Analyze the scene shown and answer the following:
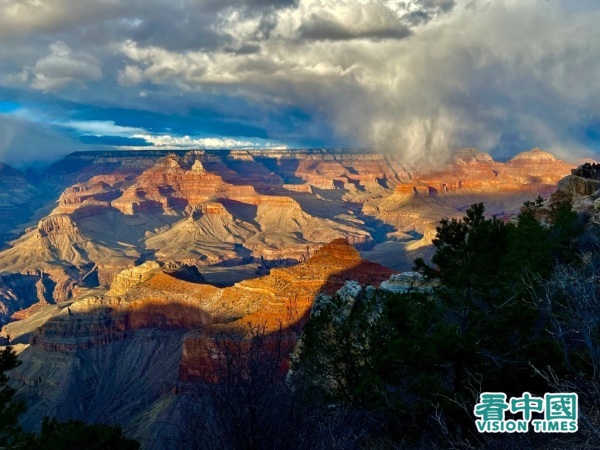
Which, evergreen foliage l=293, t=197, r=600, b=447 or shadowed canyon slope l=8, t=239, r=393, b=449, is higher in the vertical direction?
evergreen foliage l=293, t=197, r=600, b=447

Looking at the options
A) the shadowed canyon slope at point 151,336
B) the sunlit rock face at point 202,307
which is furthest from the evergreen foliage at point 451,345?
the shadowed canyon slope at point 151,336

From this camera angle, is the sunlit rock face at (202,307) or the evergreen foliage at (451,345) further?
the sunlit rock face at (202,307)

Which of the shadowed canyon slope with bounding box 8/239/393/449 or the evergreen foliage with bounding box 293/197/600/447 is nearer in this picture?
the evergreen foliage with bounding box 293/197/600/447

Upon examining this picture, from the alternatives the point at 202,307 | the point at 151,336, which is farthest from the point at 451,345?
the point at 151,336

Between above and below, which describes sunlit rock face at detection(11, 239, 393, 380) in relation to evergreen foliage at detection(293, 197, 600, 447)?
below

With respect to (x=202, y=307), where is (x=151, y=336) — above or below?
below

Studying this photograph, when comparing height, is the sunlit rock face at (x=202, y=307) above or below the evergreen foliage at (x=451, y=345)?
below

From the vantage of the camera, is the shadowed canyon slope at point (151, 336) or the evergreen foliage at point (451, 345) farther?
the shadowed canyon slope at point (151, 336)

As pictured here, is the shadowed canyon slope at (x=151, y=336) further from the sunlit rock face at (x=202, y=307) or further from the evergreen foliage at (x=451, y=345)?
the evergreen foliage at (x=451, y=345)

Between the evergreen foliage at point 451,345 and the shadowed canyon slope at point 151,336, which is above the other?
the evergreen foliage at point 451,345

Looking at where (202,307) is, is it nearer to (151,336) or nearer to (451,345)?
(151,336)

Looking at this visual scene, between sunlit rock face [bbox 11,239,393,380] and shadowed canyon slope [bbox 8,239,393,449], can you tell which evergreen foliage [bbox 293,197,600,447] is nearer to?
sunlit rock face [bbox 11,239,393,380]

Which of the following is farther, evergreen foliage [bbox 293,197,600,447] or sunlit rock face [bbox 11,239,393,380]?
sunlit rock face [bbox 11,239,393,380]

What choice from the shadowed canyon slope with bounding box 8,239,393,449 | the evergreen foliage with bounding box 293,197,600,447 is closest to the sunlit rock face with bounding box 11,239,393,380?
the shadowed canyon slope with bounding box 8,239,393,449
